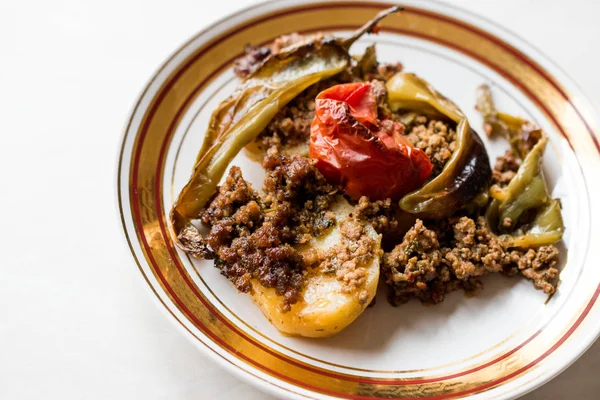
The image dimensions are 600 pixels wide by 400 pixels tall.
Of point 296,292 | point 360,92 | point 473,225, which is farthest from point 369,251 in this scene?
point 360,92

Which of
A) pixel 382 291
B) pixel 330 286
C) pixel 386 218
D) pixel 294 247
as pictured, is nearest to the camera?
pixel 330 286

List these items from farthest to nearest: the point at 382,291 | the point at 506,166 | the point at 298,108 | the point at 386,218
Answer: the point at 506,166 < the point at 298,108 < the point at 382,291 < the point at 386,218

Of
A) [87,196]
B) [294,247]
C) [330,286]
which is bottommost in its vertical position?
[330,286]

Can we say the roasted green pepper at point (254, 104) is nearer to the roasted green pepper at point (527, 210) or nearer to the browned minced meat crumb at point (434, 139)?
the browned minced meat crumb at point (434, 139)

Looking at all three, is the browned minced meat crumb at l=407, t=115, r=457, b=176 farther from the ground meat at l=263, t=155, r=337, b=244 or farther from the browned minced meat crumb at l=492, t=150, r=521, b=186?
the ground meat at l=263, t=155, r=337, b=244

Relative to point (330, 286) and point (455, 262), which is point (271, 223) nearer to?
point (330, 286)

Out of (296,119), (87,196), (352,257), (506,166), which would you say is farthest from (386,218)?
(87,196)

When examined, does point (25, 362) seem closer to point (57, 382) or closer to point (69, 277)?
point (57, 382)

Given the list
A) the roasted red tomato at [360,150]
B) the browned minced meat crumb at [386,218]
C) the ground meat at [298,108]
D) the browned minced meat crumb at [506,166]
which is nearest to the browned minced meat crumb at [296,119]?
the ground meat at [298,108]
